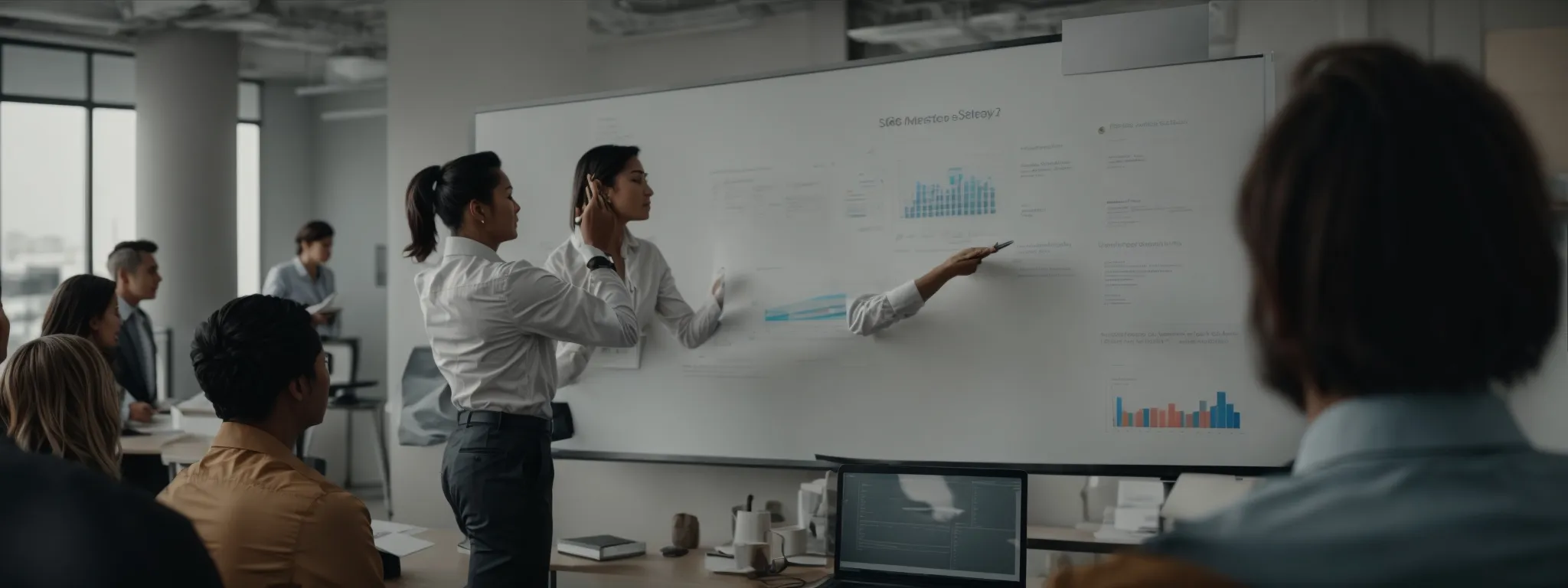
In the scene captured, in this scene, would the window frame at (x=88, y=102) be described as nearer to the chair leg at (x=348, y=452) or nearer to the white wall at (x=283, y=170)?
the white wall at (x=283, y=170)

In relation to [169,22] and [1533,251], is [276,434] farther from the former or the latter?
[169,22]

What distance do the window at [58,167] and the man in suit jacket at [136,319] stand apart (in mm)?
2493

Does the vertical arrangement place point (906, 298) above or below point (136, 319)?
above

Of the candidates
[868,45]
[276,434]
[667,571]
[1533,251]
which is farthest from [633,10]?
[1533,251]

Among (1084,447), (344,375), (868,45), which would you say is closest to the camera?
(1084,447)

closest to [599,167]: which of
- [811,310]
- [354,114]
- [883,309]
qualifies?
[811,310]

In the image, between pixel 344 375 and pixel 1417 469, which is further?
pixel 344 375

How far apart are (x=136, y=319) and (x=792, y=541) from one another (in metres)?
4.16

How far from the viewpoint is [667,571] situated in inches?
136

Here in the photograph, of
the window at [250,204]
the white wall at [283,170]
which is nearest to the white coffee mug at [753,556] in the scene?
the window at [250,204]

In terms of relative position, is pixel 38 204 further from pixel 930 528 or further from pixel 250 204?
pixel 930 528

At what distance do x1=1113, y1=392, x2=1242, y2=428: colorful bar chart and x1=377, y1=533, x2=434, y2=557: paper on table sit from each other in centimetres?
216

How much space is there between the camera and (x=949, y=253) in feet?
11.0

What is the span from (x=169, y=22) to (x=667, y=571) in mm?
6419
